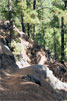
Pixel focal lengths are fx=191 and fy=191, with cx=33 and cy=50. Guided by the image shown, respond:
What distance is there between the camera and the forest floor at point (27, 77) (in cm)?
1150

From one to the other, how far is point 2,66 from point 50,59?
1328cm

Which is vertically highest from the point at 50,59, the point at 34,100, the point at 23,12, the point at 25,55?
the point at 23,12

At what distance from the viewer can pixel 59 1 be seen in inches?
966

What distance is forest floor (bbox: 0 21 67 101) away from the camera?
37.7ft

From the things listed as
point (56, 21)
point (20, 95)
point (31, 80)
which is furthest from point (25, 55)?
point (20, 95)

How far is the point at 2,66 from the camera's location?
18312 millimetres

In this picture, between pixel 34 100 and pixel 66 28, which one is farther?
pixel 66 28

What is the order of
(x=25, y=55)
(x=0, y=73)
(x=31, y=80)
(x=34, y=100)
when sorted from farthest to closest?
(x=25, y=55) < (x=0, y=73) < (x=31, y=80) < (x=34, y=100)

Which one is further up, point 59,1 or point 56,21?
point 59,1

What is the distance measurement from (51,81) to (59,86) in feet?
3.05

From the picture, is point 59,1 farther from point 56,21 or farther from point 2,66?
point 2,66

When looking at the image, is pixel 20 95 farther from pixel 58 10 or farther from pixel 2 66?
pixel 58 10

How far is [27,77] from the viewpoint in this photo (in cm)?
1433

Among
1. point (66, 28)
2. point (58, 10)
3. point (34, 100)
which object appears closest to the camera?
point (34, 100)
